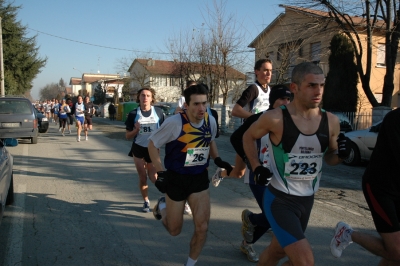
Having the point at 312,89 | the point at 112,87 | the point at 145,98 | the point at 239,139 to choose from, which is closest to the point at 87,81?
the point at 112,87

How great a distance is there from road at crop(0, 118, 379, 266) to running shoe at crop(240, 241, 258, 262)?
7 cm

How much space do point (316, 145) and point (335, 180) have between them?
6263 mm

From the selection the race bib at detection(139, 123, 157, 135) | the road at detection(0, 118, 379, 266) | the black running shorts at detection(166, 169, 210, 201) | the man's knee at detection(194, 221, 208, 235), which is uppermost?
the race bib at detection(139, 123, 157, 135)

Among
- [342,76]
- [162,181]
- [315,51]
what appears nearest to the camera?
[162,181]

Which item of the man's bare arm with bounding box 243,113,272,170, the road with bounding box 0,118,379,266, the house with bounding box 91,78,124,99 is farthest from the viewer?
the house with bounding box 91,78,124,99

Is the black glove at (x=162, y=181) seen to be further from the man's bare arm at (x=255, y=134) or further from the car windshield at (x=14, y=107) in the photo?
the car windshield at (x=14, y=107)

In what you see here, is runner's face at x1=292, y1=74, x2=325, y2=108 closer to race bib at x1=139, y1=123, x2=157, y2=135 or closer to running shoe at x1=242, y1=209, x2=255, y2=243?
Answer: running shoe at x1=242, y1=209, x2=255, y2=243

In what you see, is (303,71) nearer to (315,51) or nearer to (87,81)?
(315,51)

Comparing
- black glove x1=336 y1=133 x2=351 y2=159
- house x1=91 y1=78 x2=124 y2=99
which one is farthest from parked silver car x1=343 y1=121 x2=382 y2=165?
house x1=91 y1=78 x2=124 y2=99

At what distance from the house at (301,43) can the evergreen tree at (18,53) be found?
71.9 ft

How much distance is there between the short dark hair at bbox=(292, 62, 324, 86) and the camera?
2.85 metres

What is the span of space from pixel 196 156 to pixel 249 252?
4.04 ft

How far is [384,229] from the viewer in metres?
2.84

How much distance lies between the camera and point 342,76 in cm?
2191
